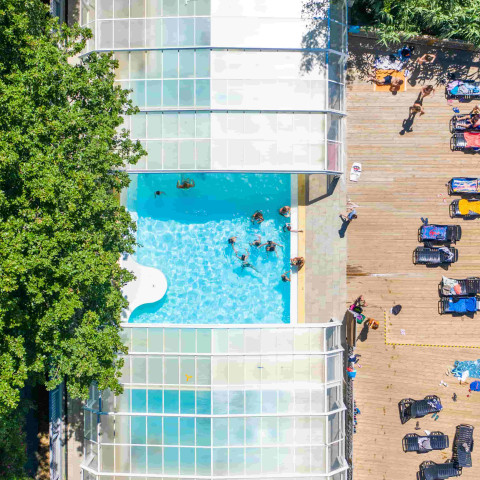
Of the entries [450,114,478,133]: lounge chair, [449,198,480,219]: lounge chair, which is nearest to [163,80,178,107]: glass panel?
[450,114,478,133]: lounge chair

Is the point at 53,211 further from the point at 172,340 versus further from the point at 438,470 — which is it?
the point at 438,470

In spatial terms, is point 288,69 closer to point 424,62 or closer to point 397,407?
point 424,62

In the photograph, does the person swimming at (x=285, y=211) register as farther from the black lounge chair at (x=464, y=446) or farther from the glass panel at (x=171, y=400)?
the black lounge chair at (x=464, y=446)

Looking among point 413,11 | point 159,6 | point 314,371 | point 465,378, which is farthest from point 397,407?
point 159,6

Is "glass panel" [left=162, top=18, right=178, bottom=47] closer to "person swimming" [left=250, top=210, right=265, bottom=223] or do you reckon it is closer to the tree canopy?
"person swimming" [left=250, top=210, right=265, bottom=223]

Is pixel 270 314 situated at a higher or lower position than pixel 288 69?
lower
